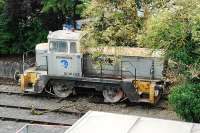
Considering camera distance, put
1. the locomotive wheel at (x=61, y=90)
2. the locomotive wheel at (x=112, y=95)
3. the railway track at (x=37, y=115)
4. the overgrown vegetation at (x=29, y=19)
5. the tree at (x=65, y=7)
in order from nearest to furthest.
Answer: the railway track at (x=37, y=115)
the locomotive wheel at (x=112, y=95)
the locomotive wheel at (x=61, y=90)
the tree at (x=65, y=7)
the overgrown vegetation at (x=29, y=19)

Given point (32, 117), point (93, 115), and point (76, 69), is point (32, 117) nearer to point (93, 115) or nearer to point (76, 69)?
point (76, 69)

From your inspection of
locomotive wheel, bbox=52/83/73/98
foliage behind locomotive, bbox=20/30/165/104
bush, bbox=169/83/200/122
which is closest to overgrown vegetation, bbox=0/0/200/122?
bush, bbox=169/83/200/122

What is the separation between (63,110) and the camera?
1930 cm

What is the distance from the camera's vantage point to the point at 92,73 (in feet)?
67.4

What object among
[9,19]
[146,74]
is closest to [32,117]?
[146,74]

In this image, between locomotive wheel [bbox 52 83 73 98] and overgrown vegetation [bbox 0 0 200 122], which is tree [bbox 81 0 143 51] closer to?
overgrown vegetation [bbox 0 0 200 122]

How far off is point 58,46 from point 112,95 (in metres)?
2.89

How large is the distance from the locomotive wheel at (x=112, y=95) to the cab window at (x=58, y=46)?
232 cm

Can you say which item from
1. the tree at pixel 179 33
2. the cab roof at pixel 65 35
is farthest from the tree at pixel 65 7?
the tree at pixel 179 33

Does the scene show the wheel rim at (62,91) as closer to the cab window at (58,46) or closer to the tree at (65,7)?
the cab window at (58,46)

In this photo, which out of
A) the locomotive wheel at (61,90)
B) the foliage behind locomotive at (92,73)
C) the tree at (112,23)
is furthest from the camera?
the locomotive wheel at (61,90)

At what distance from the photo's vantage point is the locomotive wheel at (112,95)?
20297 mm

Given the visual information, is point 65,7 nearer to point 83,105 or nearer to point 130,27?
point 83,105

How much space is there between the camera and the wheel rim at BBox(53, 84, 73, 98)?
21.0 metres
